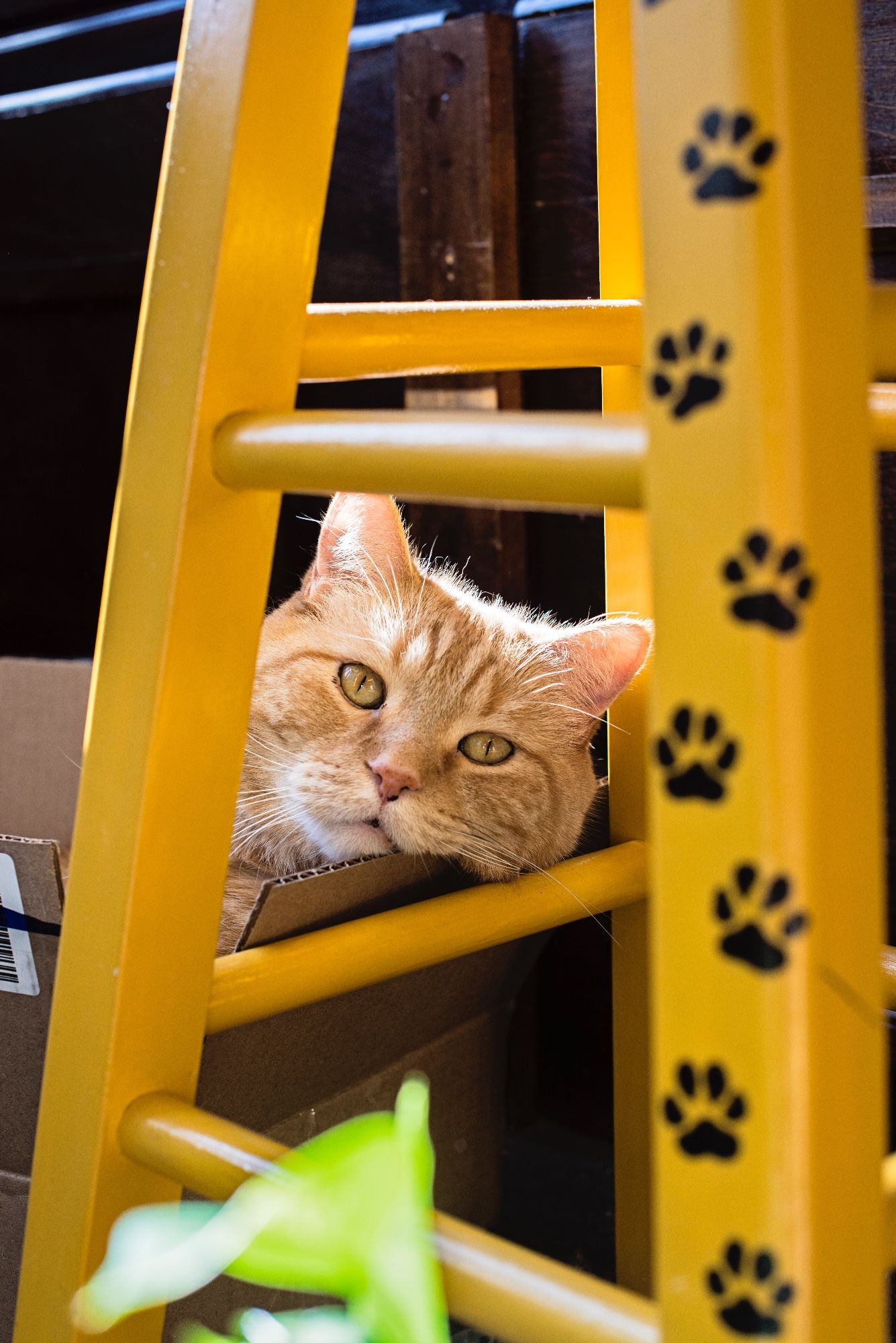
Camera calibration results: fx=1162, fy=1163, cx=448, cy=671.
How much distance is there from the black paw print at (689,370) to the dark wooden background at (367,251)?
3.30ft

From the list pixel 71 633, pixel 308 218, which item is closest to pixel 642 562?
pixel 308 218

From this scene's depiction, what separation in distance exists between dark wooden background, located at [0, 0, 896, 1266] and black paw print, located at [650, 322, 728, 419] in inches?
39.6

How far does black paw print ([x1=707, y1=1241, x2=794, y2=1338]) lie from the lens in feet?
1.24

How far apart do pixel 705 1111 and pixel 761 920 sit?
72 millimetres

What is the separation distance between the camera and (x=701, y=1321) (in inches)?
15.8

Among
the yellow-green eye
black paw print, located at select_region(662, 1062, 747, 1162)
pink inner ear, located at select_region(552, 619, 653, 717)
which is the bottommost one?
black paw print, located at select_region(662, 1062, 747, 1162)

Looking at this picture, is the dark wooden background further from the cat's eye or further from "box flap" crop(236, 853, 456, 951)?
"box flap" crop(236, 853, 456, 951)

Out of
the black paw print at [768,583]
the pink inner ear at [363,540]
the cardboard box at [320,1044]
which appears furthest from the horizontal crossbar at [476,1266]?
the pink inner ear at [363,540]

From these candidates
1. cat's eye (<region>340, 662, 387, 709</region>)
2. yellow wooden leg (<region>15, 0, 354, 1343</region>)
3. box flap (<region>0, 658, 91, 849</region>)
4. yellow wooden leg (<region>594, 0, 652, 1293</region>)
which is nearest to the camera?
yellow wooden leg (<region>15, 0, 354, 1343</region>)

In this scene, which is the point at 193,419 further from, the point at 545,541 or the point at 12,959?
the point at 545,541

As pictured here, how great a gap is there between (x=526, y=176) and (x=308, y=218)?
1.04m

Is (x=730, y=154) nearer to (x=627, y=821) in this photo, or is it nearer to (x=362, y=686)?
(x=627, y=821)

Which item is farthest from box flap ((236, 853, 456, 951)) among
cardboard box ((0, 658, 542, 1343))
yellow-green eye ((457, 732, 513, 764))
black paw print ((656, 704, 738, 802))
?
black paw print ((656, 704, 738, 802))

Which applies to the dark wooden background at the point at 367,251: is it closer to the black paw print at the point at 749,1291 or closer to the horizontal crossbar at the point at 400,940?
the horizontal crossbar at the point at 400,940
